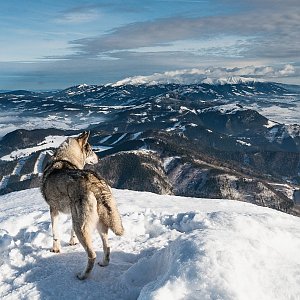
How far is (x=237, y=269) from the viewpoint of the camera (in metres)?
9.36

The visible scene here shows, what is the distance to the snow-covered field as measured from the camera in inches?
358

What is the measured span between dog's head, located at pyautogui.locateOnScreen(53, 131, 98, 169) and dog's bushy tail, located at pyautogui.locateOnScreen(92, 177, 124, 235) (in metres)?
3.13

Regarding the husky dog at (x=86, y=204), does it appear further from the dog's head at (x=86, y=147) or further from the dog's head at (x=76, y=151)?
the dog's head at (x=86, y=147)

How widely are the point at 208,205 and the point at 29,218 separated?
12.8m

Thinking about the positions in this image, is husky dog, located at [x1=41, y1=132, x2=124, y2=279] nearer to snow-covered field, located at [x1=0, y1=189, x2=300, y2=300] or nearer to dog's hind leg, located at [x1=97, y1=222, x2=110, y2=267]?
dog's hind leg, located at [x1=97, y1=222, x2=110, y2=267]

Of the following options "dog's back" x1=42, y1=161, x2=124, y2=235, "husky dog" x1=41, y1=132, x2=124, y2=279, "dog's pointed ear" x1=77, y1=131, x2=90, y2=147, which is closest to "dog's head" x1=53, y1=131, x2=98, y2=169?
"dog's pointed ear" x1=77, y1=131, x2=90, y2=147

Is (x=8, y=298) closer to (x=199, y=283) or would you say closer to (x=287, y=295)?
(x=199, y=283)

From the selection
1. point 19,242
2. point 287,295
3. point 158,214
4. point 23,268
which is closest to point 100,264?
point 23,268

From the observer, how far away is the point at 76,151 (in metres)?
14.9

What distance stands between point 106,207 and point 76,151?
13.6ft

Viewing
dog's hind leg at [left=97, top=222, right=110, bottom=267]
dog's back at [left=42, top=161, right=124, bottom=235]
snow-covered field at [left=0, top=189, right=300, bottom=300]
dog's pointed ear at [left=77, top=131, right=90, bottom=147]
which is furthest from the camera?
dog's pointed ear at [left=77, top=131, right=90, bottom=147]

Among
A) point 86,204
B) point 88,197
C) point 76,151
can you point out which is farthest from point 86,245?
point 76,151

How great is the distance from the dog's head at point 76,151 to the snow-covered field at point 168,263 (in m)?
2.73

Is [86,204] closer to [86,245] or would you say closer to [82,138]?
[86,245]
